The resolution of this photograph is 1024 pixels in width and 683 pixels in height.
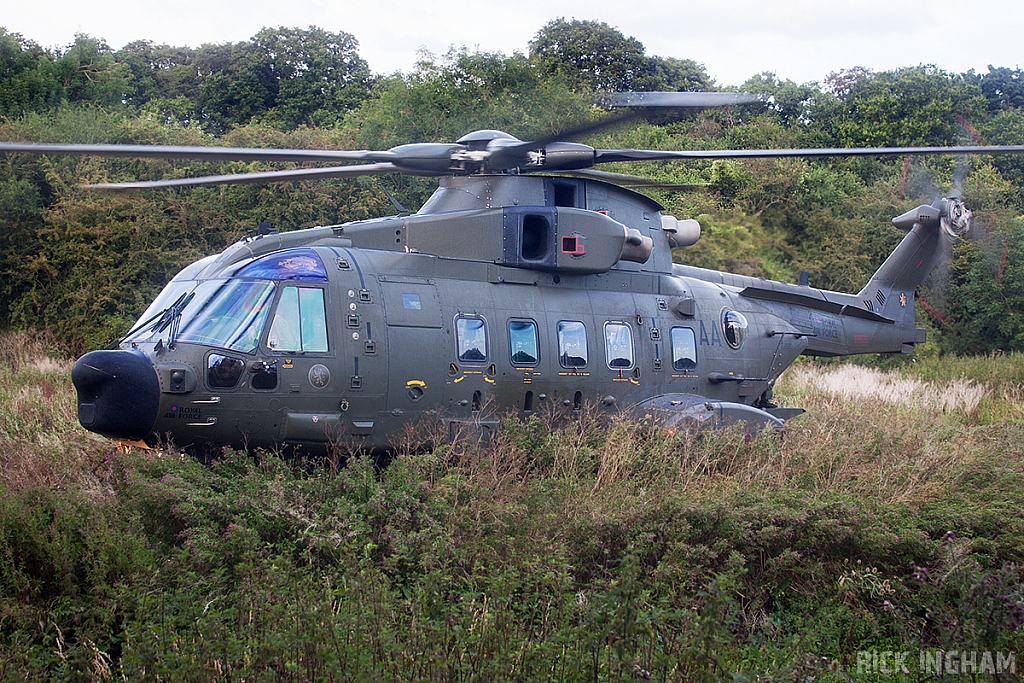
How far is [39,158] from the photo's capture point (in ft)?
64.7

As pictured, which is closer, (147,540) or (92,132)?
(147,540)

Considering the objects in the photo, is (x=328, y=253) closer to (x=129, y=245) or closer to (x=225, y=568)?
(x=225, y=568)

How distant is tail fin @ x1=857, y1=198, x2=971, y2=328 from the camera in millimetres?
13211

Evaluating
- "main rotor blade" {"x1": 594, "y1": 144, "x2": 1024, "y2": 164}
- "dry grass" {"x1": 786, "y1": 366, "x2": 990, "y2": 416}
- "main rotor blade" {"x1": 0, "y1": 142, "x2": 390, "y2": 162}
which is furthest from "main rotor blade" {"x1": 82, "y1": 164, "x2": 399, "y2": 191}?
"dry grass" {"x1": 786, "y1": 366, "x2": 990, "y2": 416}

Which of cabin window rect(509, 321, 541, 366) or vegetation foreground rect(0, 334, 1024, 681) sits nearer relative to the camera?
vegetation foreground rect(0, 334, 1024, 681)

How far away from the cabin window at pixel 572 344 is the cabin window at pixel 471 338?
930mm

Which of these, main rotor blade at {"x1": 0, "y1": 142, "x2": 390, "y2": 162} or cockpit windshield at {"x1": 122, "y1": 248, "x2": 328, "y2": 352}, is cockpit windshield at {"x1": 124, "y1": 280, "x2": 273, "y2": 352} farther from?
main rotor blade at {"x1": 0, "y1": 142, "x2": 390, "y2": 162}

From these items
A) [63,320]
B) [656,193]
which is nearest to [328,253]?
[63,320]

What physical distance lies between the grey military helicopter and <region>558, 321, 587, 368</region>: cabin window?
0.02 metres

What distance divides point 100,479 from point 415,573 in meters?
3.19

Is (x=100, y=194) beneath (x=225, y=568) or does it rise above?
above

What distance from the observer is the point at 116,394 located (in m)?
7.46

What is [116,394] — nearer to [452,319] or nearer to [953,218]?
[452,319]

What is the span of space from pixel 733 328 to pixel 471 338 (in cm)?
389
